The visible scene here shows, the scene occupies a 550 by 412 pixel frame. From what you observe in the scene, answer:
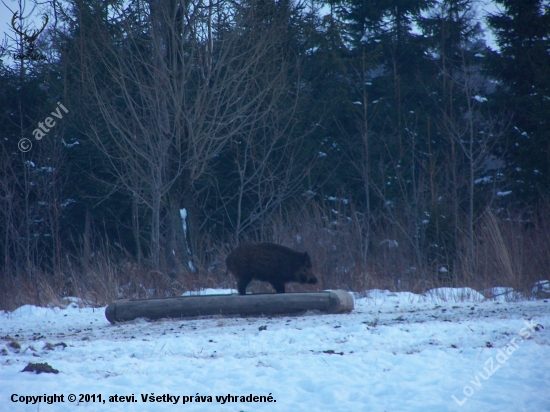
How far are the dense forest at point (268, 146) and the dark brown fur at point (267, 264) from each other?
366 centimetres

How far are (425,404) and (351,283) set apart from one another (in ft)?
33.4

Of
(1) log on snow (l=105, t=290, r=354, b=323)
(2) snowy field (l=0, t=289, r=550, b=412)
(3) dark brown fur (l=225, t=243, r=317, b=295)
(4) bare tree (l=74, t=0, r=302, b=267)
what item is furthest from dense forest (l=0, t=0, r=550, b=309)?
(2) snowy field (l=0, t=289, r=550, b=412)

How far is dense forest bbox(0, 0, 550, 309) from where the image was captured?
17.1 m

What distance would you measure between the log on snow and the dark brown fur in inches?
59.4

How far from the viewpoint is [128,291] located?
50.6ft

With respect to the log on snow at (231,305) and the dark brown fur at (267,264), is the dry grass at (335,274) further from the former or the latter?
the log on snow at (231,305)

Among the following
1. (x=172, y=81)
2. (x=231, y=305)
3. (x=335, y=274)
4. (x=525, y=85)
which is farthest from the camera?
(x=525, y=85)

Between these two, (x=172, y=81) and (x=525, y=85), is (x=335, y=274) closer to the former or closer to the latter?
(x=172, y=81)

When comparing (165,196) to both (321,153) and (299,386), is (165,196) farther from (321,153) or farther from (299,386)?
(299,386)

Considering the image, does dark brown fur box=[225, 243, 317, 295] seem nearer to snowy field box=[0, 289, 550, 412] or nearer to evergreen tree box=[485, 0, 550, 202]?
snowy field box=[0, 289, 550, 412]

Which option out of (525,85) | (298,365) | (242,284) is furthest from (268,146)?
(298,365)

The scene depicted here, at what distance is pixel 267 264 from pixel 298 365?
5267 mm

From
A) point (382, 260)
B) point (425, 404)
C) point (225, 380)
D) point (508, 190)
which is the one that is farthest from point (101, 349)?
point (508, 190)

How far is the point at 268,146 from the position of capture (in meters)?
25.6
